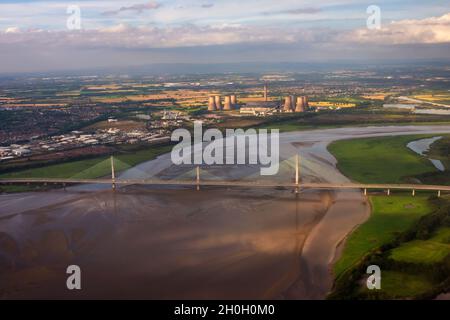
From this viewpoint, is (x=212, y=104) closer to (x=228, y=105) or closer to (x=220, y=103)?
(x=220, y=103)

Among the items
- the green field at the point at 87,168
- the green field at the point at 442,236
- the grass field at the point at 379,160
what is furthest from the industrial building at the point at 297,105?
the green field at the point at 442,236

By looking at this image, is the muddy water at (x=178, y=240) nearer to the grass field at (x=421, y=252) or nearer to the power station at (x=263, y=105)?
the grass field at (x=421, y=252)

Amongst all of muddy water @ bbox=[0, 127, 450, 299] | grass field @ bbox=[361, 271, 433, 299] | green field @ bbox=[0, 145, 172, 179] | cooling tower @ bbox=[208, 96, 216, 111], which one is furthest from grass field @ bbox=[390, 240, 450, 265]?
cooling tower @ bbox=[208, 96, 216, 111]

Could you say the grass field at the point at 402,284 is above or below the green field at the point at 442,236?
below

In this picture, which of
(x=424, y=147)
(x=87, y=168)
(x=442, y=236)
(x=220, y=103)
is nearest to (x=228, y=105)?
(x=220, y=103)

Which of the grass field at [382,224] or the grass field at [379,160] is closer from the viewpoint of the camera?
the grass field at [382,224]

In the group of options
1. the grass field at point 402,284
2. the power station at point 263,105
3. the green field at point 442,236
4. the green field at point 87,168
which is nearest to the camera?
the grass field at point 402,284
